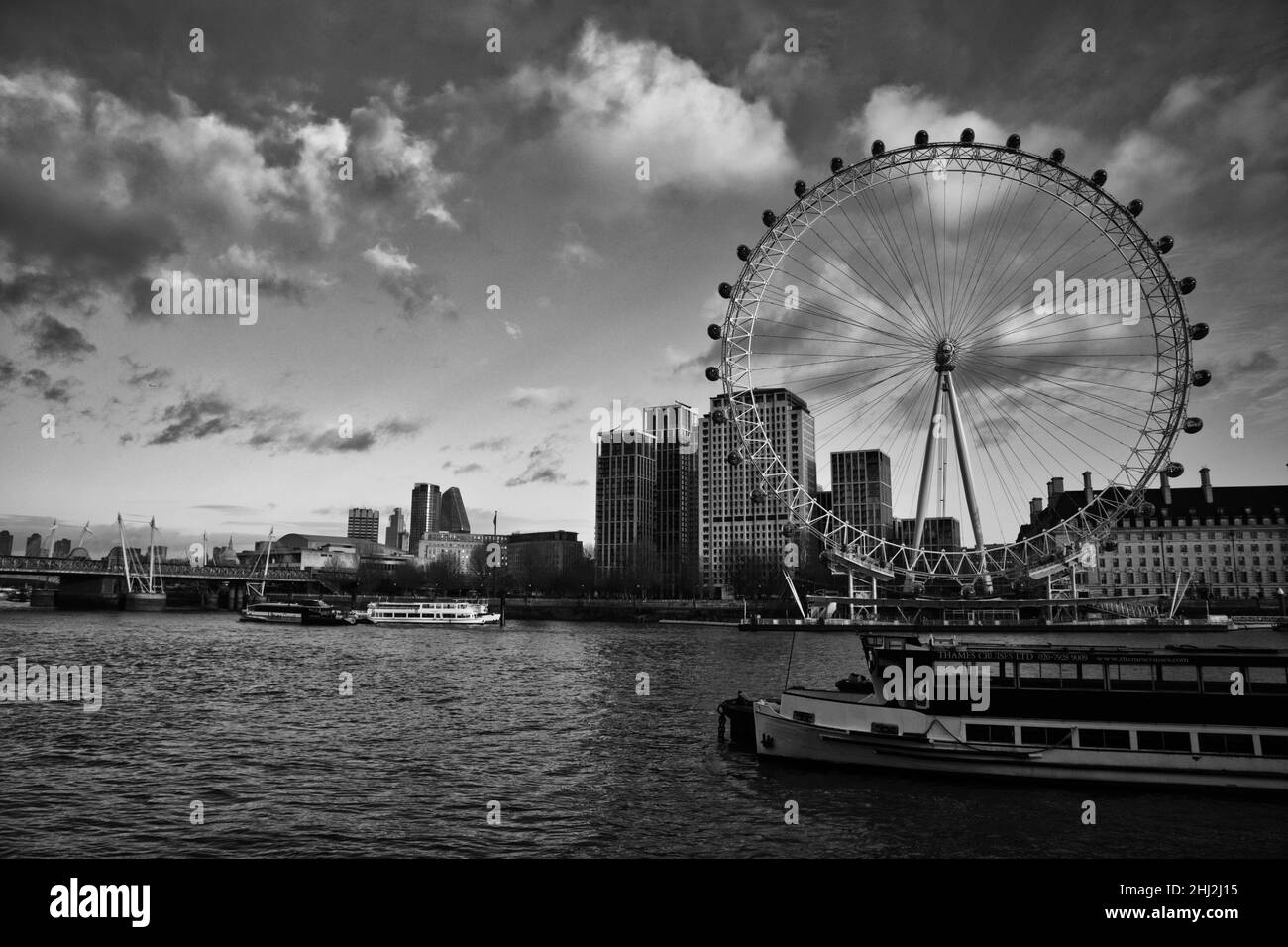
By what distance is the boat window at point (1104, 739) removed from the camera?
26516 millimetres

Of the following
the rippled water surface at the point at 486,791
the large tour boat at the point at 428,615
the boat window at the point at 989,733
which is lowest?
the large tour boat at the point at 428,615

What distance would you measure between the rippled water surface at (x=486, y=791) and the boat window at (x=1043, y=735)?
1368mm

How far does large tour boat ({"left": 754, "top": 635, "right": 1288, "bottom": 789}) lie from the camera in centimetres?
2573

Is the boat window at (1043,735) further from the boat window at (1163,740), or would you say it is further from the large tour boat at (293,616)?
the large tour boat at (293,616)

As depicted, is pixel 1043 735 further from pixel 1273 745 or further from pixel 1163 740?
pixel 1273 745

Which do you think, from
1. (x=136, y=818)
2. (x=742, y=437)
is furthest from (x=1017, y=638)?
(x=136, y=818)

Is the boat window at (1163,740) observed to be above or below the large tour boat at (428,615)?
above

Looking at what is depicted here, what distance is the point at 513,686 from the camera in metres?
52.8

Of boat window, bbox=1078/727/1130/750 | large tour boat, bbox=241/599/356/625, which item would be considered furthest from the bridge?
boat window, bbox=1078/727/1130/750

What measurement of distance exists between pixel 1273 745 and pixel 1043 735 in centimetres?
622

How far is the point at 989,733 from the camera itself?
1086 inches

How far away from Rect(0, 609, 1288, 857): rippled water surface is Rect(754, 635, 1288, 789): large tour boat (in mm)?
794

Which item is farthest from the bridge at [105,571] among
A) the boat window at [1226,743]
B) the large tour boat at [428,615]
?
the boat window at [1226,743]

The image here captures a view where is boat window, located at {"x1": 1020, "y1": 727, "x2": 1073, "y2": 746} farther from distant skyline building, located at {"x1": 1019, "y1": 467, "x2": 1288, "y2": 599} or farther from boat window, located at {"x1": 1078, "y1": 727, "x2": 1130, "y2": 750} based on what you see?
distant skyline building, located at {"x1": 1019, "y1": 467, "x2": 1288, "y2": 599}
